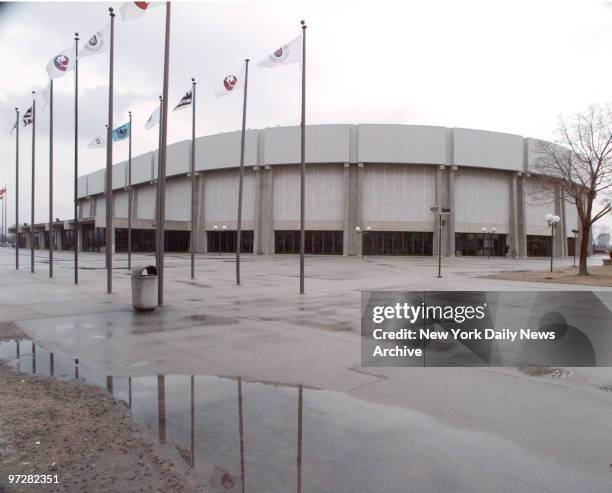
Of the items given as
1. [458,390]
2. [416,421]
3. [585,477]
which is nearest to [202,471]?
[416,421]

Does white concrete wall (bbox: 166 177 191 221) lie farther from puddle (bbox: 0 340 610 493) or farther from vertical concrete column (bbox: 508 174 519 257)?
puddle (bbox: 0 340 610 493)

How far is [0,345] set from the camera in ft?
25.5

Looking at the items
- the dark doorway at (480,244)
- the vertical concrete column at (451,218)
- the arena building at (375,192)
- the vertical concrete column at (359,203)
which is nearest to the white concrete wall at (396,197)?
the arena building at (375,192)

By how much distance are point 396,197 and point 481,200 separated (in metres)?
12.2

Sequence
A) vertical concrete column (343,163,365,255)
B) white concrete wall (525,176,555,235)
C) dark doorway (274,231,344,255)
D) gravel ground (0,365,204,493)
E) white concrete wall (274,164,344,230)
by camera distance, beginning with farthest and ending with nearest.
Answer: white concrete wall (525,176,555,235)
dark doorway (274,231,344,255)
white concrete wall (274,164,344,230)
vertical concrete column (343,163,365,255)
gravel ground (0,365,204,493)

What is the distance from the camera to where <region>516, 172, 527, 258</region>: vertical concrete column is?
2421 inches

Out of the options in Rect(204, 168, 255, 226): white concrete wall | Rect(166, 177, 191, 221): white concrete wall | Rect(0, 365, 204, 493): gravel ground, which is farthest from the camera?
Rect(166, 177, 191, 221): white concrete wall

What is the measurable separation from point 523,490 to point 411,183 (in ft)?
188

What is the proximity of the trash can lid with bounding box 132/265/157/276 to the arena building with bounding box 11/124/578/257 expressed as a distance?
45.9 m

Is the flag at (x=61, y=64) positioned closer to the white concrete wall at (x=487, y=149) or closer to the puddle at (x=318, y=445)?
the puddle at (x=318, y=445)

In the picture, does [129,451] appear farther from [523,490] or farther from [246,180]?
[246,180]

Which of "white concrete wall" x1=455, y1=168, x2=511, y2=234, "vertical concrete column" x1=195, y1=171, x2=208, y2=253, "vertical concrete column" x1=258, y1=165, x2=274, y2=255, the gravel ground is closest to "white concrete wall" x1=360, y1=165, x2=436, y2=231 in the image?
"white concrete wall" x1=455, y1=168, x2=511, y2=234

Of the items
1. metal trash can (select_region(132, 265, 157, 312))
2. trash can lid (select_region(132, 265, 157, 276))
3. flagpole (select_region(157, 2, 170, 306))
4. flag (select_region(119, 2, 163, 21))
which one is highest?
flag (select_region(119, 2, 163, 21))

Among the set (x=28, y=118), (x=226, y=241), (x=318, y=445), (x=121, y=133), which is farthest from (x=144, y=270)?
(x=226, y=241)
